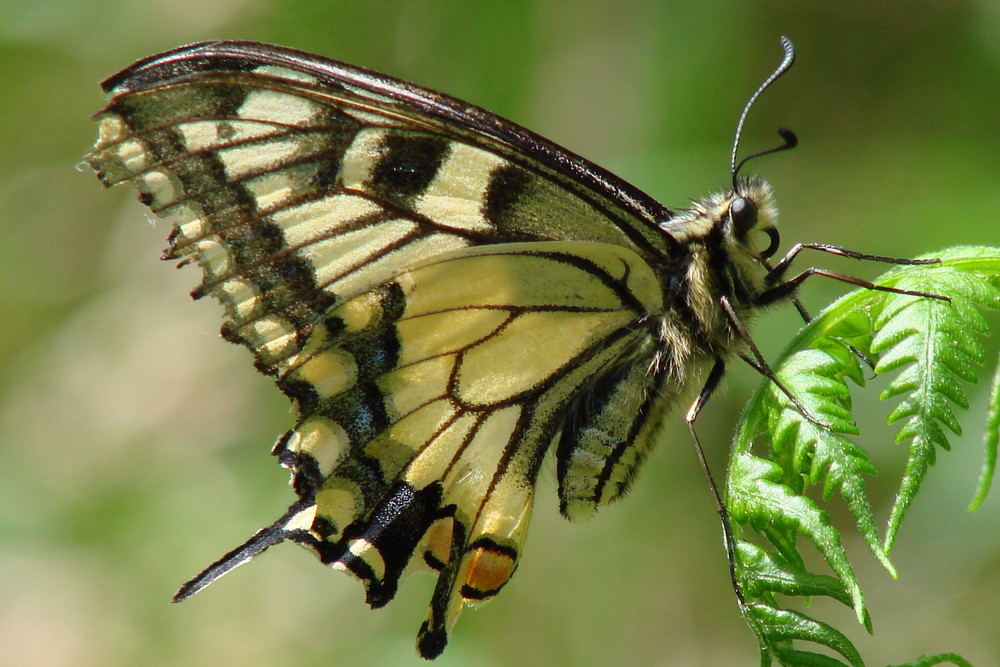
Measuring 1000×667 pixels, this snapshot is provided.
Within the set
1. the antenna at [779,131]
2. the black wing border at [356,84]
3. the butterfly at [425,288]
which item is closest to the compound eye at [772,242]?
the butterfly at [425,288]

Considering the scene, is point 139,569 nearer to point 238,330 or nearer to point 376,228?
point 238,330

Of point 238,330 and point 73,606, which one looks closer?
point 238,330

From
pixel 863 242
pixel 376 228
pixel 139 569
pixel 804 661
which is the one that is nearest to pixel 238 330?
pixel 376 228

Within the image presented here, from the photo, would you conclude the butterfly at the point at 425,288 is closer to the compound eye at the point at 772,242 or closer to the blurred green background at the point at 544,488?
the compound eye at the point at 772,242

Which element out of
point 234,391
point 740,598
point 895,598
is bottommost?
point 740,598

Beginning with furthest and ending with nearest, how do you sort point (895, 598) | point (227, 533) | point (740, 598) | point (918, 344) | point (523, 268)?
point (227, 533) < point (895, 598) < point (523, 268) < point (740, 598) < point (918, 344)

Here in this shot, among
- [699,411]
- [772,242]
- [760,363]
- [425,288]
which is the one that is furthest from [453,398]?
[772,242]

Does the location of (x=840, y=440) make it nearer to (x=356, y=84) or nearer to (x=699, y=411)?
(x=699, y=411)

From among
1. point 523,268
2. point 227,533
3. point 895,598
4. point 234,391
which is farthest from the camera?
point 234,391
